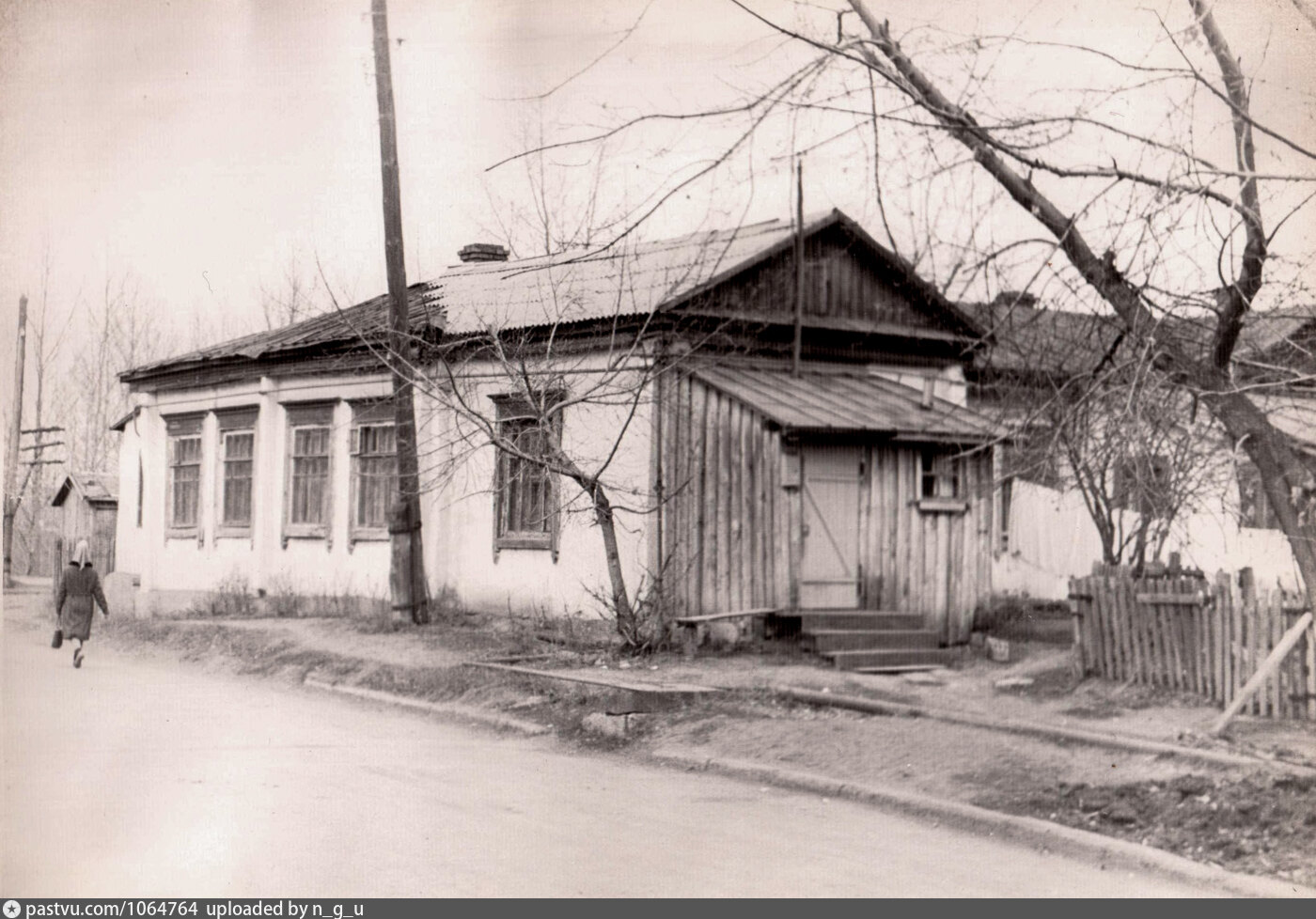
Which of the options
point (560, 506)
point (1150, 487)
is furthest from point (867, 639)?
point (1150, 487)

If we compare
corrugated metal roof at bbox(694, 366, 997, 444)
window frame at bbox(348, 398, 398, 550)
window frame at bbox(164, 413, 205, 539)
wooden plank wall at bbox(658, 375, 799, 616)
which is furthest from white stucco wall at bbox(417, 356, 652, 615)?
window frame at bbox(164, 413, 205, 539)

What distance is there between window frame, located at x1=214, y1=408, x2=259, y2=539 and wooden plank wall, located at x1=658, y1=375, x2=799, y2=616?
25.1 feet

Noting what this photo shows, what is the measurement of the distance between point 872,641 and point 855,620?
1.23 ft

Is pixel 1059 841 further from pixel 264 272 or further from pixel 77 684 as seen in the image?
pixel 77 684

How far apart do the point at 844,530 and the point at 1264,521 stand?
762 cm

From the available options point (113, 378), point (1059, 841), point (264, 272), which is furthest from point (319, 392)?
point (1059, 841)

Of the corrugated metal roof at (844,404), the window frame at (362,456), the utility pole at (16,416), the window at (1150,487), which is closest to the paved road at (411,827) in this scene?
the utility pole at (16,416)

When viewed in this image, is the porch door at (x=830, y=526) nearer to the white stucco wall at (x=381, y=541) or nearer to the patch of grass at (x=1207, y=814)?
the white stucco wall at (x=381, y=541)

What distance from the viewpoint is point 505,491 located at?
17094 millimetres

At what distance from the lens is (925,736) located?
10.5 metres

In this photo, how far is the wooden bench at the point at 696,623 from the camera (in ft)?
49.2

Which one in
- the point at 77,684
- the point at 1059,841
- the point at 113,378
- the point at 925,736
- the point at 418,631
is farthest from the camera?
the point at 418,631

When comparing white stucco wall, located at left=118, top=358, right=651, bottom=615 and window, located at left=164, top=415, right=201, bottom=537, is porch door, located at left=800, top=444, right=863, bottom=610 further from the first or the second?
window, located at left=164, top=415, right=201, bottom=537

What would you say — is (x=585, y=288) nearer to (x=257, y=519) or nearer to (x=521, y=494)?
(x=521, y=494)
